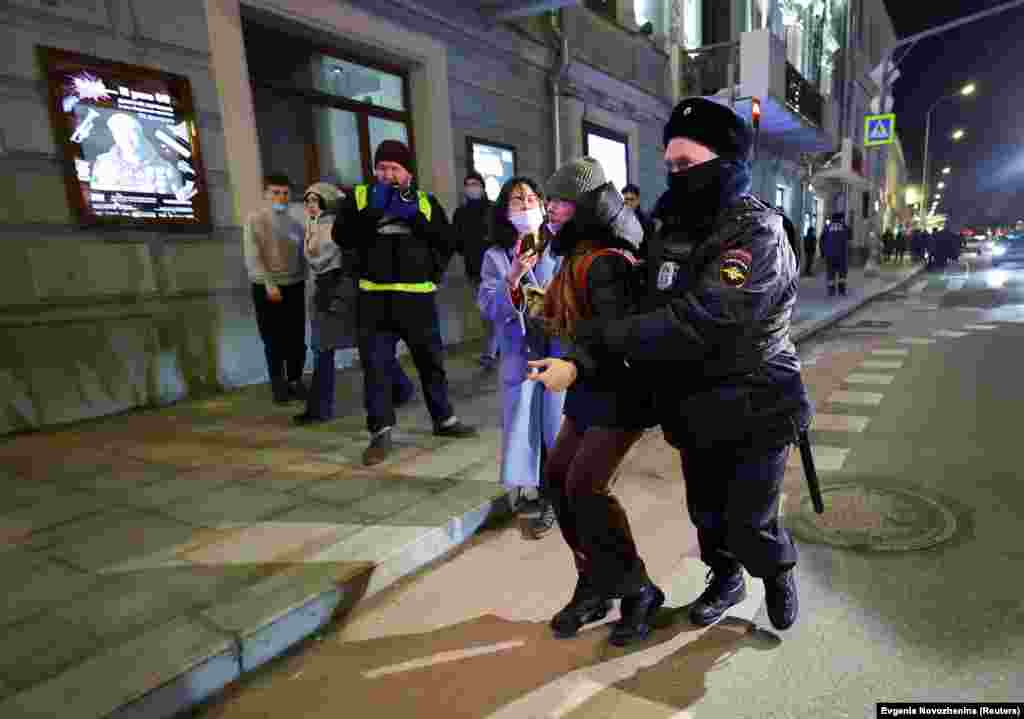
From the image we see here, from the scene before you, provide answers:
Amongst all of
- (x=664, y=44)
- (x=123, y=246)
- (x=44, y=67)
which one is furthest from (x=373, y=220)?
(x=664, y=44)

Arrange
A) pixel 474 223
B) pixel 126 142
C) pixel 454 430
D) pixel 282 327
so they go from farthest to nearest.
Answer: pixel 474 223 → pixel 282 327 → pixel 126 142 → pixel 454 430

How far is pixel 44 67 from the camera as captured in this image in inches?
180

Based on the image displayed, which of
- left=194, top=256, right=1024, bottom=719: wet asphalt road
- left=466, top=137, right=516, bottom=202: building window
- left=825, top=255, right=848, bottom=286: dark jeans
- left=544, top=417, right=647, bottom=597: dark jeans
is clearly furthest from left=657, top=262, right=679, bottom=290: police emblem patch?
left=825, top=255, right=848, bottom=286: dark jeans

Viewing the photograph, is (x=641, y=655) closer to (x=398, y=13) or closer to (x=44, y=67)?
(x=44, y=67)

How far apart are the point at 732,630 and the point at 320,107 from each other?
7.10 metres

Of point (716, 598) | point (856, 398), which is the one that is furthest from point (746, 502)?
point (856, 398)

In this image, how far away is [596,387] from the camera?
2.11 metres

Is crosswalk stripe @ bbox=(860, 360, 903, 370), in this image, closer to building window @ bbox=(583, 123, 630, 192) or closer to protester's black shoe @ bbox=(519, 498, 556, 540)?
protester's black shoe @ bbox=(519, 498, 556, 540)

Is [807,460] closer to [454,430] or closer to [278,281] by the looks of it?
[454,430]

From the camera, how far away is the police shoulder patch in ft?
5.71

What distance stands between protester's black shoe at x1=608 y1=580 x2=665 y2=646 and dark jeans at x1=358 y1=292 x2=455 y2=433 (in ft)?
7.20

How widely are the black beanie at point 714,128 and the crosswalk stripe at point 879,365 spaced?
5.96 metres

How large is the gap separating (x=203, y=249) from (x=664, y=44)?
11.4 metres

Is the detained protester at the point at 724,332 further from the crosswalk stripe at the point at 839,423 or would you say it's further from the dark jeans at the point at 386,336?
the crosswalk stripe at the point at 839,423
